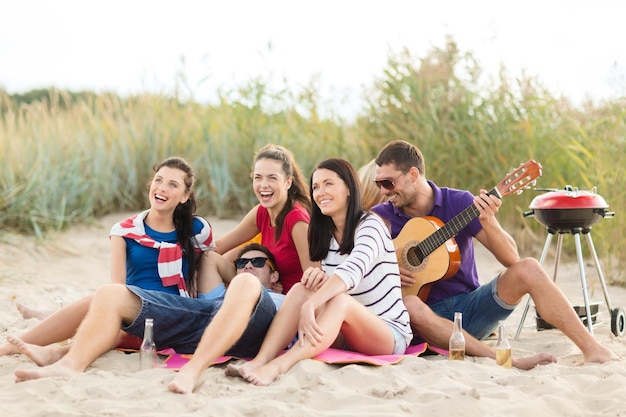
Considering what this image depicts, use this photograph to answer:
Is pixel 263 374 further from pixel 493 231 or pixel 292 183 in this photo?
pixel 292 183

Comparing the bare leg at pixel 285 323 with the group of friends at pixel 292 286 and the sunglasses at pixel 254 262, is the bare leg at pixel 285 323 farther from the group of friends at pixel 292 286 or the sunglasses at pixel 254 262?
the sunglasses at pixel 254 262

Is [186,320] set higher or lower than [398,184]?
lower

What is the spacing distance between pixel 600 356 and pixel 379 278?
1.15m

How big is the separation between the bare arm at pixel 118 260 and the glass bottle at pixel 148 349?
0.53m

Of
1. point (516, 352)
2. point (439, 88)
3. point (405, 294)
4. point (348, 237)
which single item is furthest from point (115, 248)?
point (439, 88)

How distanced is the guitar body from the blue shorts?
34.3 inches

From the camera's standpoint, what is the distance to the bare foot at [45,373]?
12.6ft

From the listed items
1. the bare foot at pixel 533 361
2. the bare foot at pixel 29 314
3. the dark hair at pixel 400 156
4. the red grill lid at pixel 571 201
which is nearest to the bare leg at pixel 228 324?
the dark hair at pixel 400 156

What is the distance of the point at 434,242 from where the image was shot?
460 cm

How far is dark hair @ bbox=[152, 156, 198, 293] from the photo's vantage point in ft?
15.6

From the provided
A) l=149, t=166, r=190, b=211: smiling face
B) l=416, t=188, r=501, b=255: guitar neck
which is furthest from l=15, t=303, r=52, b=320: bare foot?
l=416, t=188, r=501, b=255: guitar neck

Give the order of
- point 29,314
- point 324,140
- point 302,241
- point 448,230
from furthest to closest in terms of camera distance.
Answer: point 324,140 → point 29,314 → point 302,241 → point 448,230

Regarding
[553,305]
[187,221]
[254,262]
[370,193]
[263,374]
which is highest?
[370,193]

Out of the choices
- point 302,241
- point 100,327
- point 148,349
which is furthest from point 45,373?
point 302,241
